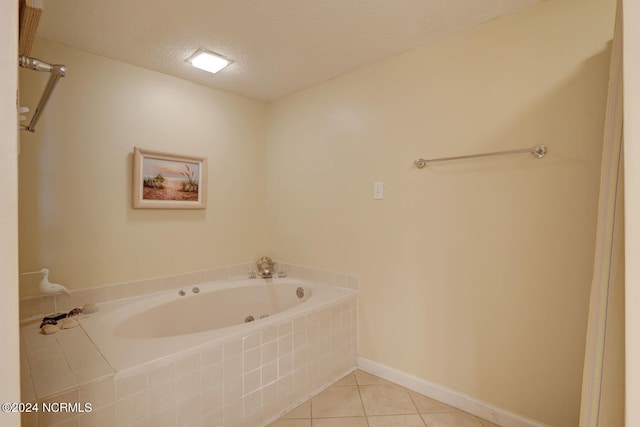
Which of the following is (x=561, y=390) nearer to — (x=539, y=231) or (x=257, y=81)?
(x=539, y=231)

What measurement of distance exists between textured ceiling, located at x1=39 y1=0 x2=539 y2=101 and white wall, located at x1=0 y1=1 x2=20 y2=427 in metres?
1.20

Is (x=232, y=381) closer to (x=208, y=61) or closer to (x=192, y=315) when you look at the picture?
(x=192, y=315)

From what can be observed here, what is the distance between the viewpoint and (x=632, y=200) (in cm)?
73

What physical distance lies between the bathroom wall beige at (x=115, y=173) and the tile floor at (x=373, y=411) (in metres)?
1.33

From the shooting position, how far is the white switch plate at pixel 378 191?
2.05m

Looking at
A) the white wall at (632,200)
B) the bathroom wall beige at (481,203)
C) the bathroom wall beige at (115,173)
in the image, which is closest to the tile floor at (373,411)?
the bathroom wall beige at (481,203)

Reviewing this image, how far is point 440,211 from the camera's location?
1790 mm

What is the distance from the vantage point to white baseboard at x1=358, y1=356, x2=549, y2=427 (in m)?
1.54

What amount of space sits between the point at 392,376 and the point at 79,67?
9.08 feet

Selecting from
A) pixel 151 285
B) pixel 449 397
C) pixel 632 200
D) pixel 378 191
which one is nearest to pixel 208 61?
pixel 378 191

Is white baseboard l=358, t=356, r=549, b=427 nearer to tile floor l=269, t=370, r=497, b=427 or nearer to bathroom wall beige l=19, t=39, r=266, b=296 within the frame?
tile floor l=269, t=370, r=497, b=427

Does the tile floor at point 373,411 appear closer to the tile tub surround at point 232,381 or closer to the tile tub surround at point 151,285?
the tile tub surround at point 232,381

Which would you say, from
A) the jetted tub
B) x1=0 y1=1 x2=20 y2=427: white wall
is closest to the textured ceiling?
x1=0 y1=1 x2=20 y2=427: white wall

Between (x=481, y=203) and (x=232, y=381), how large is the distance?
5.13ft
